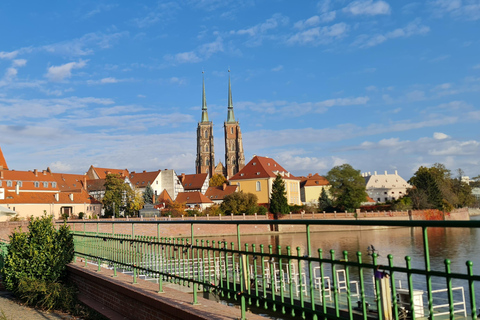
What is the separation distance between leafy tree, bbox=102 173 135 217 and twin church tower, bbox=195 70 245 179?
7732 cm

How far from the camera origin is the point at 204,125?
522 feet

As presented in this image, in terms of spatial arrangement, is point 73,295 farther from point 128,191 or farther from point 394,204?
point 394,204

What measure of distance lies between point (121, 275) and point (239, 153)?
5619 inches

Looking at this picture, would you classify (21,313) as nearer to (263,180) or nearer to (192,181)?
(263,180)

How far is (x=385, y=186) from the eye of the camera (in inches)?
4995

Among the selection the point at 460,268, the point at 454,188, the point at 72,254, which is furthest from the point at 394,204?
the point at 72,254

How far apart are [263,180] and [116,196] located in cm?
2995

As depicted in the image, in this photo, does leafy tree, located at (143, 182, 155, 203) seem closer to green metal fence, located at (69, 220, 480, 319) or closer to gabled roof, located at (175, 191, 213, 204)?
gabled roof, located at (175, 191, 213, 204)

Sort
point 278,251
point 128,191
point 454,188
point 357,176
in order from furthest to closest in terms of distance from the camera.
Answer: point 454,188, point 357,176, point 128,191, point 278,251

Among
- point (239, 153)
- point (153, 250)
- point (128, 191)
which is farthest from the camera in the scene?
point (239, 153)

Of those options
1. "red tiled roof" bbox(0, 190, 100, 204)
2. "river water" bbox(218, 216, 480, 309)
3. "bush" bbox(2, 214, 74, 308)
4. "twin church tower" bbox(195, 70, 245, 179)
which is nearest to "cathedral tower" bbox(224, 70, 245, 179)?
"twin church tower" bbox(195, 70, 245, 179)

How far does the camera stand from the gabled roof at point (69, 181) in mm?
82688

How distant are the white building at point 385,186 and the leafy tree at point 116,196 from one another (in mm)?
76148

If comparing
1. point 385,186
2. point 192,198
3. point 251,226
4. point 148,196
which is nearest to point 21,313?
point 251,226
